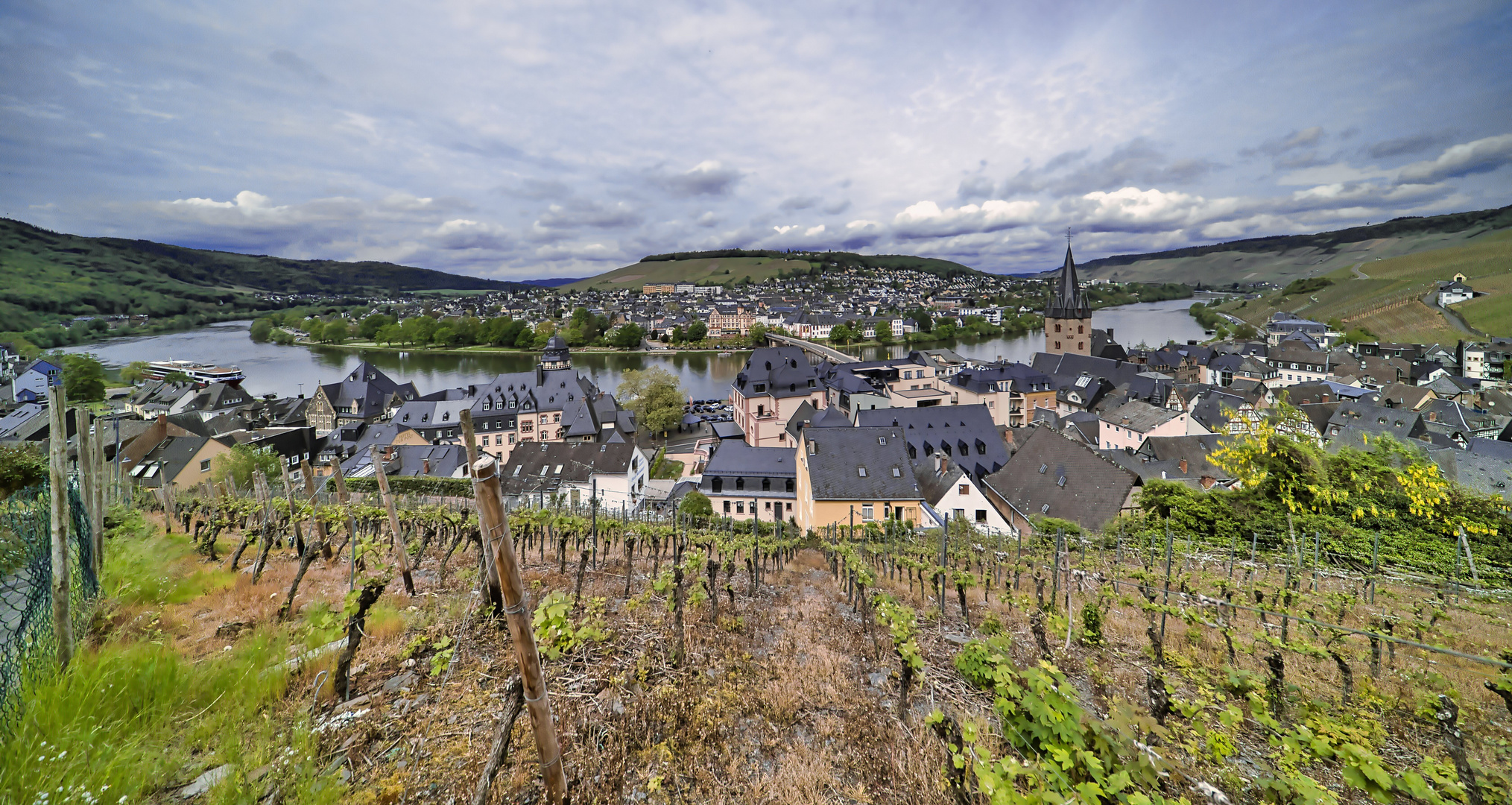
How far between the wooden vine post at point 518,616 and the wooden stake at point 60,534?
12.3 ft

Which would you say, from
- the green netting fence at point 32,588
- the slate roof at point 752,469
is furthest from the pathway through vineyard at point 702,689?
the slate roof at point 752,469

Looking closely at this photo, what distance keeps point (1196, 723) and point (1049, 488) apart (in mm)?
16710

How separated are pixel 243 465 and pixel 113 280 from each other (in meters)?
113

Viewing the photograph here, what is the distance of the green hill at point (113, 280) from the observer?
62344 millimetres

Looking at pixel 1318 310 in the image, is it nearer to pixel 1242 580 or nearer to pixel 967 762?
pixel 1242 580

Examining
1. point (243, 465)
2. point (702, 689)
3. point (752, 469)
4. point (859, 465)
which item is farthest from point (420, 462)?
point (702, 689)

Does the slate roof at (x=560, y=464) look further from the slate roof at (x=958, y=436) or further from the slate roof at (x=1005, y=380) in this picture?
the slate roof at (x=1005, y=380)

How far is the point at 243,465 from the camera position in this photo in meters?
24.8

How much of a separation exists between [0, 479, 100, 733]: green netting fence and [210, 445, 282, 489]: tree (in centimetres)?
2333

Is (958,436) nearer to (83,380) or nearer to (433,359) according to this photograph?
(83,380)

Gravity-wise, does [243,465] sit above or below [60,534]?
below

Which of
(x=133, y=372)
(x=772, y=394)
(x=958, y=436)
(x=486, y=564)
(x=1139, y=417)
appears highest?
(x=133, y=372)

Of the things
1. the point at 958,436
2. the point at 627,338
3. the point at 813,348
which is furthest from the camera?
the point at 627,338

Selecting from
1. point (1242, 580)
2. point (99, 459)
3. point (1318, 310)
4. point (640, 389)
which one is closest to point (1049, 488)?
point (1242, 580)
